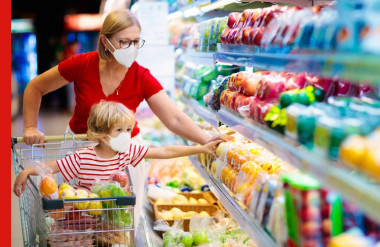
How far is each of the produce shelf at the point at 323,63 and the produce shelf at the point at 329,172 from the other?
271mm

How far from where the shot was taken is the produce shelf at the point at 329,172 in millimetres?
1338

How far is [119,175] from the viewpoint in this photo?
2756mm

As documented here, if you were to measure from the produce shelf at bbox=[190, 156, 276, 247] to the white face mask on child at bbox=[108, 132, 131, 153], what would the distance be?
641 millimetres

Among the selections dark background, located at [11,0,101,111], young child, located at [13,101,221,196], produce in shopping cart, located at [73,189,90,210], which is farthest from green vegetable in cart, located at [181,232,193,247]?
dark background, located at [11,0,101,111]

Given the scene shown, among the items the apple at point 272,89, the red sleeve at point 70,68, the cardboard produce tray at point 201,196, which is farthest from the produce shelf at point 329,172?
the cardboard produce tray at point 201,196

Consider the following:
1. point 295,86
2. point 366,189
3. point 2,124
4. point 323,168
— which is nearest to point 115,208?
point 295,86

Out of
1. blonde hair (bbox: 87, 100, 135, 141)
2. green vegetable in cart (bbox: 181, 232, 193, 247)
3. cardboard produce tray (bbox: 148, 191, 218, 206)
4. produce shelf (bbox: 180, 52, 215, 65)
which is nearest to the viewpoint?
blonde hair (bbox: 87, 100, 135, 141)

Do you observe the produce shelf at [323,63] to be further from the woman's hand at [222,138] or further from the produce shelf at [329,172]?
the woman's hand at [222,138]

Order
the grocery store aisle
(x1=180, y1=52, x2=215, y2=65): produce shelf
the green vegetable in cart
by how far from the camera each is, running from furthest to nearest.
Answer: the grocery store aisle
(x1=180, y1=52, x2=215, y2=65): produce shelf
the green vegetable in cart

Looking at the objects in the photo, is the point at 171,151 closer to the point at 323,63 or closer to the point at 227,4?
the point at 227,4

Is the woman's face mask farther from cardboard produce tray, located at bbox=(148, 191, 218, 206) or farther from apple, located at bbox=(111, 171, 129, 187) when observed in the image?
cardboard produce tray, located at bbox=(148, 191, 218, 206)

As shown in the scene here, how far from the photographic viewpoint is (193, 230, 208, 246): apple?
3504mm

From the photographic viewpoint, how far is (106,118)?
2918 millimetres

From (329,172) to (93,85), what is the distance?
7.38 feet
